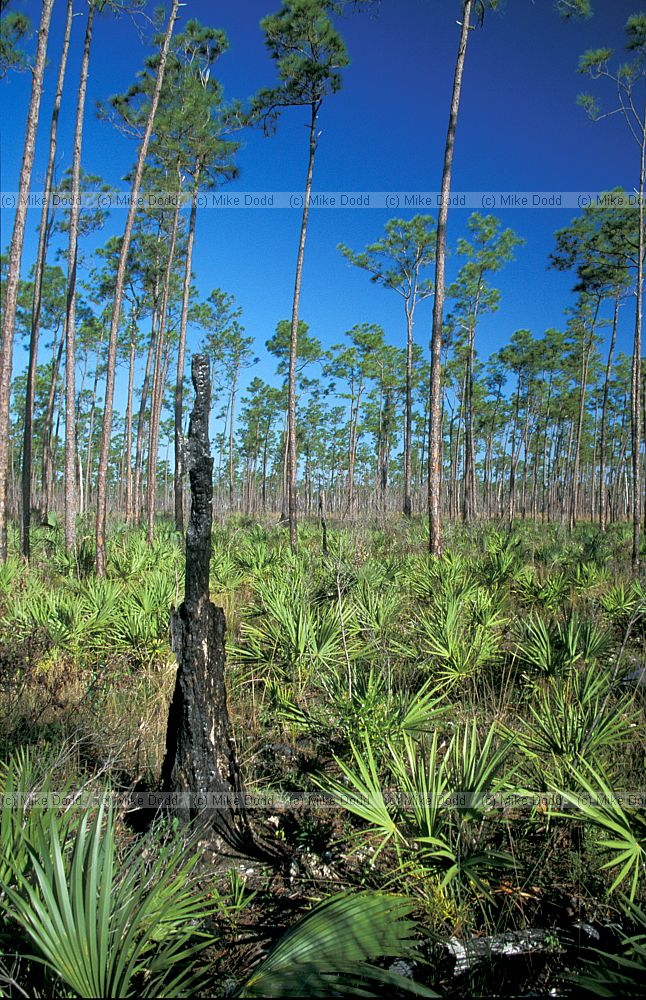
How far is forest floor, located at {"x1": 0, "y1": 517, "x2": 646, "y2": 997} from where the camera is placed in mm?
2006

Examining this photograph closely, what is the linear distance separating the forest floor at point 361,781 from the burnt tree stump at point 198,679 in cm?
18

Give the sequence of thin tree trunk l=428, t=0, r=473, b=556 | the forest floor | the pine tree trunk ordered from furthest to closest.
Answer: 1. thin tree trunk l=428, t=0, r=473, b=556
2. the pine tree trunk
3. the forest floor

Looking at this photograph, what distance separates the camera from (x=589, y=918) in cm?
239

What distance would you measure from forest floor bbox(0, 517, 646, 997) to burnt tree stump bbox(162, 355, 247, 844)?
0.58 feet

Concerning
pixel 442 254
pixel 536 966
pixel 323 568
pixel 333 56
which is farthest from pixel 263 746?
pixel 333 56

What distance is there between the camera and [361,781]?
3.31 metres

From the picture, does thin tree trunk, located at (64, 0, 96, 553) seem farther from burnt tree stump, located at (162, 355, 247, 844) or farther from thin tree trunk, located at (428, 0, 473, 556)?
burnt tree stump, located at (162, 355, 247, 844)

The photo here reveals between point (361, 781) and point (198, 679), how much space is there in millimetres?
1356

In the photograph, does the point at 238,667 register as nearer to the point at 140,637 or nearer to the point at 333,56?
the point at 140,637

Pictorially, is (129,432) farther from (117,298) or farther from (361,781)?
(361,781)

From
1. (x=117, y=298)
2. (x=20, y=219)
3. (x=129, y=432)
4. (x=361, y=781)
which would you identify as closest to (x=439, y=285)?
(x=117, y=298)

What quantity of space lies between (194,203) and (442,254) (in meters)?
11.1

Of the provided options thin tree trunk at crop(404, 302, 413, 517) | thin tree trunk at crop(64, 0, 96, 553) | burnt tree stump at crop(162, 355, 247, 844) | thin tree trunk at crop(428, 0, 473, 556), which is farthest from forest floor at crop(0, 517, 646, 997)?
thin tree trunk at crop(404, 302, 413, 517)

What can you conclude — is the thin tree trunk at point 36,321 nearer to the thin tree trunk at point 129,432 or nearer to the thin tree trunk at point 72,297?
the thin tree trunk at point 72,297
